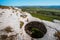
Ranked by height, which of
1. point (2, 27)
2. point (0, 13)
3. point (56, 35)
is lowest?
point (56, 35)

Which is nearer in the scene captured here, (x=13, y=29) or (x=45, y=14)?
(x=13, y=29)

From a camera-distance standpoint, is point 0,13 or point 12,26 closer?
point 12,26

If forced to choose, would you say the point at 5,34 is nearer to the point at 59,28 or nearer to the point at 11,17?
the point at 11,17

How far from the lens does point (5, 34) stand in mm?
12992

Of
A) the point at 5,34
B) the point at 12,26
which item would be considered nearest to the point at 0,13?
the point at 12,26

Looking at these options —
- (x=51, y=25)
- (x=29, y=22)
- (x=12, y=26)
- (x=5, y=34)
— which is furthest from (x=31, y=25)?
(x=5, y=34)

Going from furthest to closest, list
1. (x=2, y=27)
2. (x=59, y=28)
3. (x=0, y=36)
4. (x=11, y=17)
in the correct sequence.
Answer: (x=59, y=28)
(x=11, y=17)
(x=2, y=27)
(x=0, y=36)

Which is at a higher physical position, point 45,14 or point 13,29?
point 13,29

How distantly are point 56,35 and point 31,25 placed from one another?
4.40 m

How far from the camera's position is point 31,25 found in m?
19.1

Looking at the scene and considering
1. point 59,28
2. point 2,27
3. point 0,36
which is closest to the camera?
point 0,36

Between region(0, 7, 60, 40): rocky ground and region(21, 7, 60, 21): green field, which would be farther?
region(21, 7, 60, 21): green field

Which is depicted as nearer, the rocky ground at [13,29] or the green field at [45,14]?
the rocky ground at [13,29]

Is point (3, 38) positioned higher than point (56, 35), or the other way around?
point (3, 38)
